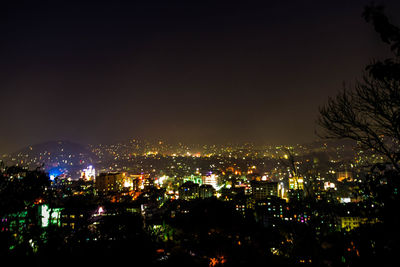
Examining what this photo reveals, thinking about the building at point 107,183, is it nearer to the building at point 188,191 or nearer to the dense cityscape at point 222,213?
the dense cityscape at point 222,213

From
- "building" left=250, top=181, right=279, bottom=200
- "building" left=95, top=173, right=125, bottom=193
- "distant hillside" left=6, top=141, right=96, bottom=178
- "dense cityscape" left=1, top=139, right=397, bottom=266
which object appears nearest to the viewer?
"dense cityscape" left=1, top=139, right=397, bottom=266

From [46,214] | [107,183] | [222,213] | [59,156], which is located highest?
[59,156]

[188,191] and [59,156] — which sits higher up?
[59,156]

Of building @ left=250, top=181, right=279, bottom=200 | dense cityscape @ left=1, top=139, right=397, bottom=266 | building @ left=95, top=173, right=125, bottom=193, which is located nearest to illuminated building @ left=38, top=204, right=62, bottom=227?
dense cityscape @ left=1, top=139, right=397, bottom=266

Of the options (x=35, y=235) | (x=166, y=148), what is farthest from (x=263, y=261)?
(x=166, y=148)

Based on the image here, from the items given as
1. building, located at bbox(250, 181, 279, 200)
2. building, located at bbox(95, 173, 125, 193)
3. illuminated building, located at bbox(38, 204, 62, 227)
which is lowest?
building, located at bbox(250, 181, 279, 200)

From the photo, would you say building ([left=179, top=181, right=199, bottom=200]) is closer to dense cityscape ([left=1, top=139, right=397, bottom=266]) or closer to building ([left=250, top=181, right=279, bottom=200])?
dense cityscape ([left=1, top=139, right=397, bottom=266])

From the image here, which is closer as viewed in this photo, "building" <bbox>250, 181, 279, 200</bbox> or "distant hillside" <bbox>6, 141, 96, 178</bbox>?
"building" <bbox>250, 181, 279, 200</bbox>

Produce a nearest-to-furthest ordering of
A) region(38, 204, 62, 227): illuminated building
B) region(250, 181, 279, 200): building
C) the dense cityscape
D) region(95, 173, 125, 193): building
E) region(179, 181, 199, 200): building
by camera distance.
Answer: the dense cityscape → region(38, 204, 62, 227): illuminated building → region(250, 181, 279, 200): building → region(179, 181, 199, 200): building → region(95, 173, 125, 193): building

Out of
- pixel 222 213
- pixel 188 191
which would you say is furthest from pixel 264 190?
pixel 222 213

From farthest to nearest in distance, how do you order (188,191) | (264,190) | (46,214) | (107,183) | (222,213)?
(107,183) < (188,191) < (264,190) < (222,213) < (46,214)

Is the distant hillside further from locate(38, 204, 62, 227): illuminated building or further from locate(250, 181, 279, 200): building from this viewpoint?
locate(38, 204, 62, 227): illuminated building

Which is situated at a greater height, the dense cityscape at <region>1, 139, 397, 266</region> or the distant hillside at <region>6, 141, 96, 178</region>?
the distant hillside at <region>6, 141, 96, 178</region>

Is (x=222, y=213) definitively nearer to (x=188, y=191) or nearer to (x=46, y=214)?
(x=46, y=214)
